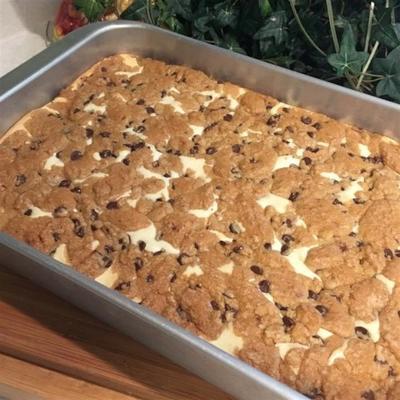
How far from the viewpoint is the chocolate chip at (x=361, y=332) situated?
2.60 ft

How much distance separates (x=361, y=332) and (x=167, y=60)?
749 millimetres

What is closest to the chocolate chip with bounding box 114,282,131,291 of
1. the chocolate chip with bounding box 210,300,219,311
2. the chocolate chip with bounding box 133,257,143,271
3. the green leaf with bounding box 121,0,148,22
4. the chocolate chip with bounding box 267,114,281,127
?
the chocolate chip with bounding box 133,257,143,271

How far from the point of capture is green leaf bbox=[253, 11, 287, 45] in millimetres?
1134

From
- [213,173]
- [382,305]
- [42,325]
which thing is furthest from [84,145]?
[382,305]

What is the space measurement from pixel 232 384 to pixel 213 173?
429 mm

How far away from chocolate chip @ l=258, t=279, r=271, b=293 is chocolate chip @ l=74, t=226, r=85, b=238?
1.04 feet

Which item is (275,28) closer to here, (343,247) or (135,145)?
(135,145)

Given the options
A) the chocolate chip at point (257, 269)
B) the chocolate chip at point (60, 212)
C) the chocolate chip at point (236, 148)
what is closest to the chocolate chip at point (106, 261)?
the chocolate chip at point (60, 212)

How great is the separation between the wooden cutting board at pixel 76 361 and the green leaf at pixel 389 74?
2.21 ft

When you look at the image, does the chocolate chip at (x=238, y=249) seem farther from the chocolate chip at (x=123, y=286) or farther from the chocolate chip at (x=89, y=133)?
the chocolate chip at (x=89, y=133)

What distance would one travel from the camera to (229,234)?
917 mm

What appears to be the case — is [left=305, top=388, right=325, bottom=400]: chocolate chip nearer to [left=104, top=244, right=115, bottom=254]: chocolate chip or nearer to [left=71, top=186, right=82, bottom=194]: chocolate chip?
[left=104, top=244, right=115, bottom=254]: chocolate chip

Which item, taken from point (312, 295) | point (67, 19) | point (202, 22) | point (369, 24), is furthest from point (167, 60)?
point (312, 295)

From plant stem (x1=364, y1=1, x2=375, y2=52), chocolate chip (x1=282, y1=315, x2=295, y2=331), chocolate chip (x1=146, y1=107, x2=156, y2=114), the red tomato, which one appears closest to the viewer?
chocolate chip (x1=282, y1=315, x2=295, y2=331)
